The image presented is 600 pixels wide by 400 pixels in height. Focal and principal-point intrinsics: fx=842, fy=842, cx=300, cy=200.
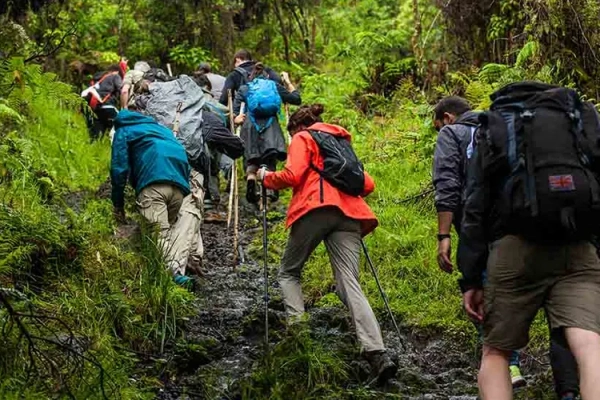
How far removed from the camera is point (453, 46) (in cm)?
1459

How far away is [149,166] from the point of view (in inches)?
303

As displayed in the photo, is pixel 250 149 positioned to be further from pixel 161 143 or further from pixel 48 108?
pixel 48 108

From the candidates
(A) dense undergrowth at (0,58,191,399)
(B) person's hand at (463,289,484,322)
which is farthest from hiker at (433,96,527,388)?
(A) dense undergrowth at (0,58,191,399)

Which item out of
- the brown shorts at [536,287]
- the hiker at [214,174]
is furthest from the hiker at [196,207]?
the brown shorts at [536,287]

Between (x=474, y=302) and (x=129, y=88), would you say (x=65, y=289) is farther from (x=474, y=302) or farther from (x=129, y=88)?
(x=129, y=88)

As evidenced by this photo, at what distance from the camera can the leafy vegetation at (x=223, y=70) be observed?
212 inches

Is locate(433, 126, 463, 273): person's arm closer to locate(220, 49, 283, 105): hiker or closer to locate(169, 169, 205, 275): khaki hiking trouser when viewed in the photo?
locate(169, 169, 205, 275): khaki hiking trouser

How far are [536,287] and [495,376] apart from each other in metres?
0.47

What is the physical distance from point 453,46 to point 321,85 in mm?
3172

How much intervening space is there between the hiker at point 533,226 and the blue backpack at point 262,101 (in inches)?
280

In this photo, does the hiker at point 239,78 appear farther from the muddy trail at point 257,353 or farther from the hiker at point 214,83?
the muddy trail at point 257,353

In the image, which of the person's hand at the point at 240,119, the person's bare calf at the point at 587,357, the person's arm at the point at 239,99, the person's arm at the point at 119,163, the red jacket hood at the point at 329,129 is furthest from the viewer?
the person's arm at the point at 239,99

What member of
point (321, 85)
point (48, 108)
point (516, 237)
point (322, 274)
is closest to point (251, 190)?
point (322, 274)

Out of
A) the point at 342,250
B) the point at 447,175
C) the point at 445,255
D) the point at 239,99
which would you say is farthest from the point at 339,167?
the point at 239,99
